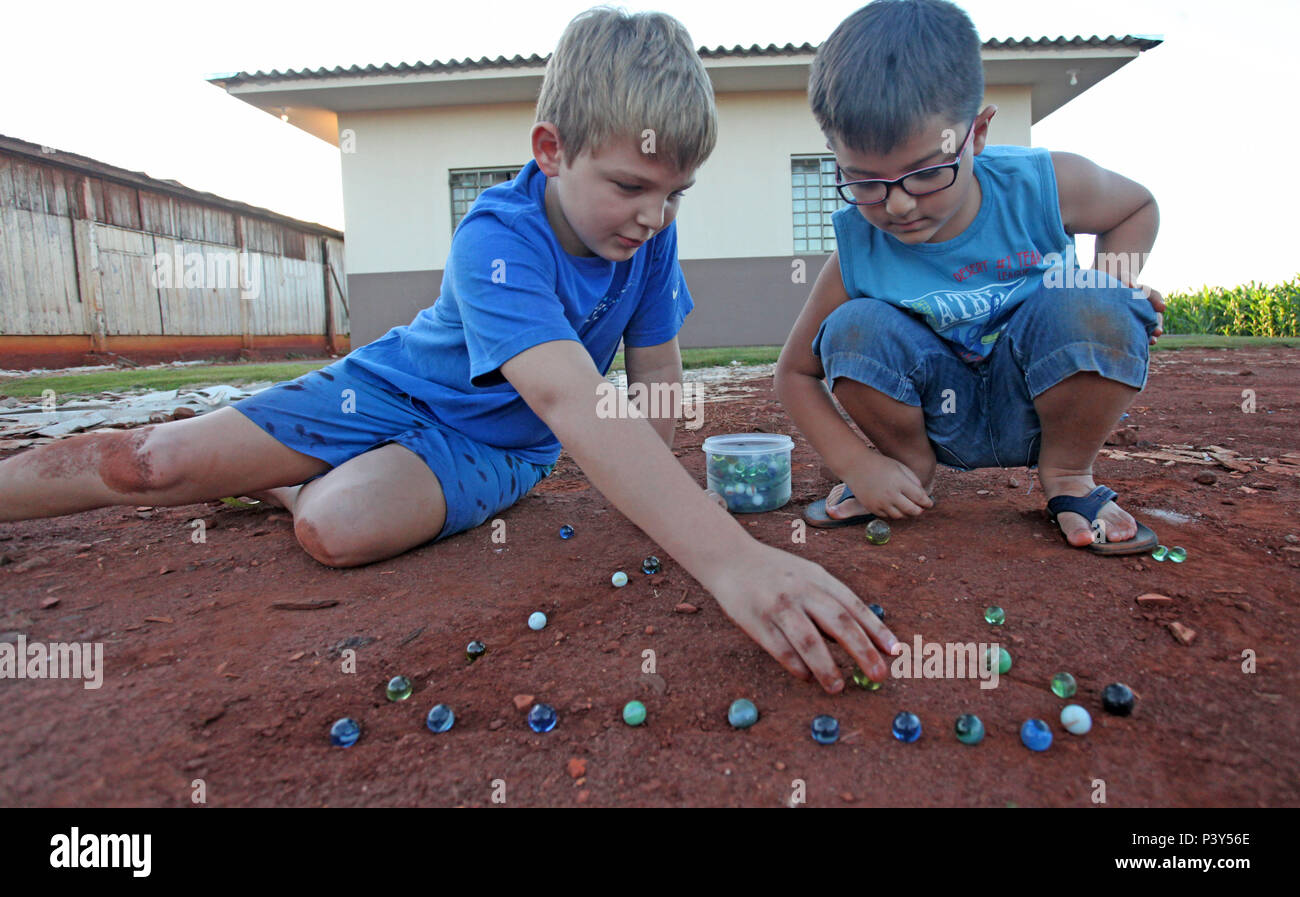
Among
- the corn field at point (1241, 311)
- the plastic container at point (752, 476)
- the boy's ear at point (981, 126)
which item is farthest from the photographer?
the corn field at point (1241, 311)

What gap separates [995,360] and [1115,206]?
19.6 inches

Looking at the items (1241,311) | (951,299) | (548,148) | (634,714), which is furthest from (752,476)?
(1241,311)

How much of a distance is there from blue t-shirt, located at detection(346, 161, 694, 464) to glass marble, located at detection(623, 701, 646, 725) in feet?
2.49

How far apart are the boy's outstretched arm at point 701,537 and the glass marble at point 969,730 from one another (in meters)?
0.13

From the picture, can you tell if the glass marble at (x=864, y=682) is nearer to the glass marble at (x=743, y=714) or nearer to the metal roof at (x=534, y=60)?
the glass marble at (x=743, y=714)

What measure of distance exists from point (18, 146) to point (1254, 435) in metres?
13.4

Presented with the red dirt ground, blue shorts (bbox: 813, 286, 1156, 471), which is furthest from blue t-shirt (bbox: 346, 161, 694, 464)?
blue shorts (bbox: 813, 286, 1156, 471)

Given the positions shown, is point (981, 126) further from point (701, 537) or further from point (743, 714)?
point (743, 714)

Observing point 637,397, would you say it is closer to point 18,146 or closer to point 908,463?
point 908,463

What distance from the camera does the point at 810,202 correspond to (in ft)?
36.8

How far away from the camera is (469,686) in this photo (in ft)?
4.67

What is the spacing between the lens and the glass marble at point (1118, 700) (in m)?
1.24

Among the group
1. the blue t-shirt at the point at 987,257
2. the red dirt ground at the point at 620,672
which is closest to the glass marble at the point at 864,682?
the red dirt ground at the point at 620,672
